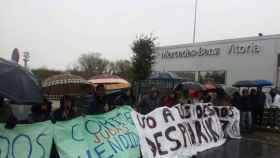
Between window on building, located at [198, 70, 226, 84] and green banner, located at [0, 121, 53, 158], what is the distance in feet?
61.5

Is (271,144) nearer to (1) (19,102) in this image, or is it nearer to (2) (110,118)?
(2) (110,118)

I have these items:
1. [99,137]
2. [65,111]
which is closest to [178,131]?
[99,137]

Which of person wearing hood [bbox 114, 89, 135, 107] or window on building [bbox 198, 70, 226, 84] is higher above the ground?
window on building [bbox 198, 70, 226, 84]

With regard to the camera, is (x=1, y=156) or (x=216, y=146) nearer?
(x=1, y=156)

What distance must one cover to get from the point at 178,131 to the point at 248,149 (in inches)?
103

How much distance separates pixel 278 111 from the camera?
47.3ft

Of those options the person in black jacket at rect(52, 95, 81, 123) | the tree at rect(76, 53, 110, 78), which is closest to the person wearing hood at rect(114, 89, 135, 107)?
the person in black jacket at rect(52, 95, 81, 123)

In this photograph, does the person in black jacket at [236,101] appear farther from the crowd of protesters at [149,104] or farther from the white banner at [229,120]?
the white banner at [229,120]

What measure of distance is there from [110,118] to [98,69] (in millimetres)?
60427

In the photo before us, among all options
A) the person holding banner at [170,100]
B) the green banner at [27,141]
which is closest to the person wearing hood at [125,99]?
the person holding banner at [170,100]

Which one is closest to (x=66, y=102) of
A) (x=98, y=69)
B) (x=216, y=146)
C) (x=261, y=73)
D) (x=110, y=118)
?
(x=110, y=118)

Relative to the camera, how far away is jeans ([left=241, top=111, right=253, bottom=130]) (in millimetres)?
13266

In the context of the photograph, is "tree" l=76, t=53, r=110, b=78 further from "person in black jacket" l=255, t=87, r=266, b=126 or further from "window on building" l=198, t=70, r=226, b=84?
"person in black jacket" l=255, t=87, r=266, b=126

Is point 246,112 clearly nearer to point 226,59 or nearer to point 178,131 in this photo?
point 178,131
